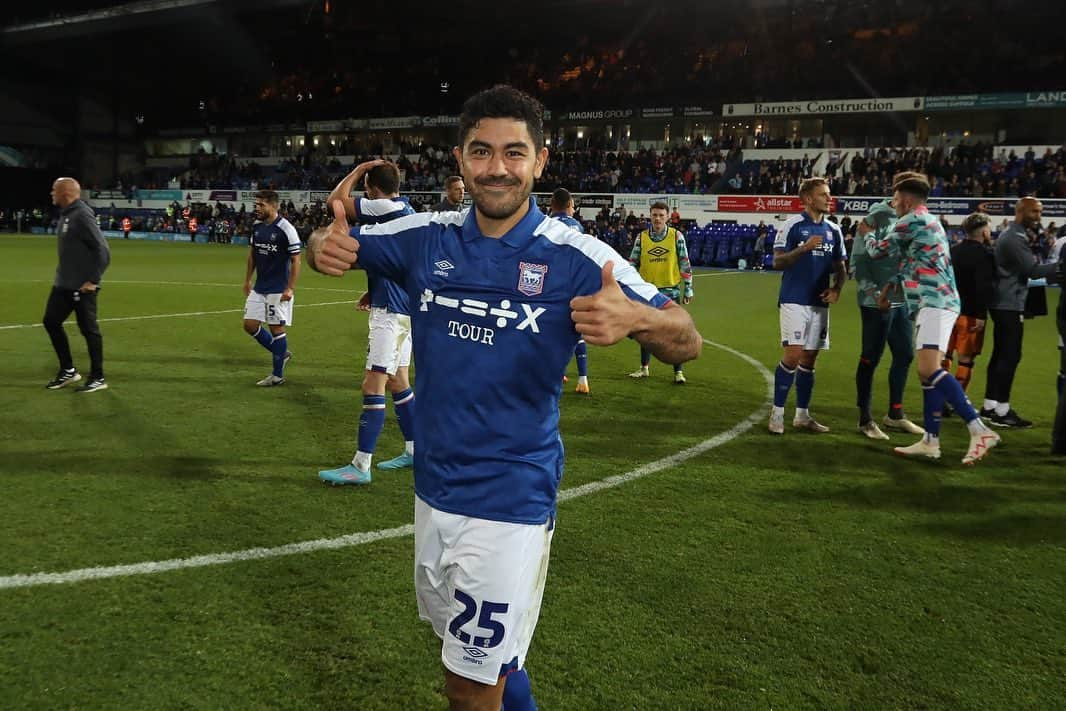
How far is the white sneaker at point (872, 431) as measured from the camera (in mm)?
7323

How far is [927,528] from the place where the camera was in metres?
5.11

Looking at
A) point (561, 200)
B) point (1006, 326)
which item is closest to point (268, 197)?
point (561, 200)

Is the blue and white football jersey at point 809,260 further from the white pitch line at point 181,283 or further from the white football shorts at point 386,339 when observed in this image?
the white pitch line at point 181,283

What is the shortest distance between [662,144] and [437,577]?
47146 millimetres

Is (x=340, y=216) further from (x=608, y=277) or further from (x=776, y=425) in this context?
(x=776, y=425)

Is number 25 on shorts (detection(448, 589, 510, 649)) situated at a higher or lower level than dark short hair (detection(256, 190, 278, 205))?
lower

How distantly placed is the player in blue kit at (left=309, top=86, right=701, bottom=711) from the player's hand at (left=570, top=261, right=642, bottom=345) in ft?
0.16

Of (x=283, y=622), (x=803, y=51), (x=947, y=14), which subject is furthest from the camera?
(x=803, y=51)

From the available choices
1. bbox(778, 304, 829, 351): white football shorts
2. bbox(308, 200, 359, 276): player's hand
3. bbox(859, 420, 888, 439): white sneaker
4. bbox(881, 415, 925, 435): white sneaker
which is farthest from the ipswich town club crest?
bbox(881, 415, 925, 435): white sneaker

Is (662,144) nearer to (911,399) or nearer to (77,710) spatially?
(911,399)

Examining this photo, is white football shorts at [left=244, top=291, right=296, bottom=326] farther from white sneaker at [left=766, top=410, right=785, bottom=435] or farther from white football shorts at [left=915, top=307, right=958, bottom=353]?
white football shorts at [left=915, top=307, right=958, bottom=353]

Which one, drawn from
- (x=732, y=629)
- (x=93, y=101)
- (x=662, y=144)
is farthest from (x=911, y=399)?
(x=93, y=101)

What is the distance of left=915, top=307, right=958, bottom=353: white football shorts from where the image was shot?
255 inches

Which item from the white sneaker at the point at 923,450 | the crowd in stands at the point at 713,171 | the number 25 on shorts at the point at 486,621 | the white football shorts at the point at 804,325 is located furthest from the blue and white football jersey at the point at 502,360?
A: the crowd in stands at the point at 713,171
